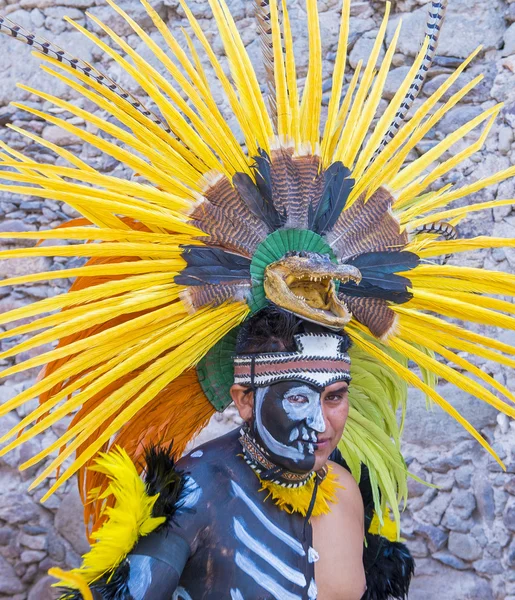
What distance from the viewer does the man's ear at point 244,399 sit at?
5.53ft

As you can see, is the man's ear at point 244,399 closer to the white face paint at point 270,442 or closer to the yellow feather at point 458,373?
the white face paint at point 270,442

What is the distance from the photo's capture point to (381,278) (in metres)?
1.70

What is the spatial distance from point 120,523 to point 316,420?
0.47m

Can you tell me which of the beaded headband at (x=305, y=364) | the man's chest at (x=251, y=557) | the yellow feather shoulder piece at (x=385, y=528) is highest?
the beaded headband at (x=305, y=364)

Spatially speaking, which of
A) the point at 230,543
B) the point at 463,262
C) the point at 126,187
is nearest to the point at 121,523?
the point at 230,543

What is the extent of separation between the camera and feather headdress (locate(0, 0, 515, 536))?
4.94 feet

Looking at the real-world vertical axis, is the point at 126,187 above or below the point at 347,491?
above

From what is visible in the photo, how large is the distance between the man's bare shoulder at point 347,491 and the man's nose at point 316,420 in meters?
0.38

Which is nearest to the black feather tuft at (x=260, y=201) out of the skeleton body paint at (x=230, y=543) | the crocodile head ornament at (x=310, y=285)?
the crocodile head ornament at (x=310, y=285)

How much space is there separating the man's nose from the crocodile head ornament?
19 cm

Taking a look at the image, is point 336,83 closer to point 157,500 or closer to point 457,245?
point 457,245

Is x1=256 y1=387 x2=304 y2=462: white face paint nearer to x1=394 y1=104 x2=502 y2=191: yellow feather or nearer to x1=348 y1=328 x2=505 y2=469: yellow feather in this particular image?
x1=348 y1=328 x2=505 y2=469: yellow feather

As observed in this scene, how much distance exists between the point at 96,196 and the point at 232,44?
51cm

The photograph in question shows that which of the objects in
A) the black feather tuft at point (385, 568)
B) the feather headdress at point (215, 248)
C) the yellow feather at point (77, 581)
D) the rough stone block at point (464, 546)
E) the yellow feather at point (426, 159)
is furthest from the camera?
the rough stone block at point (464, 546)
